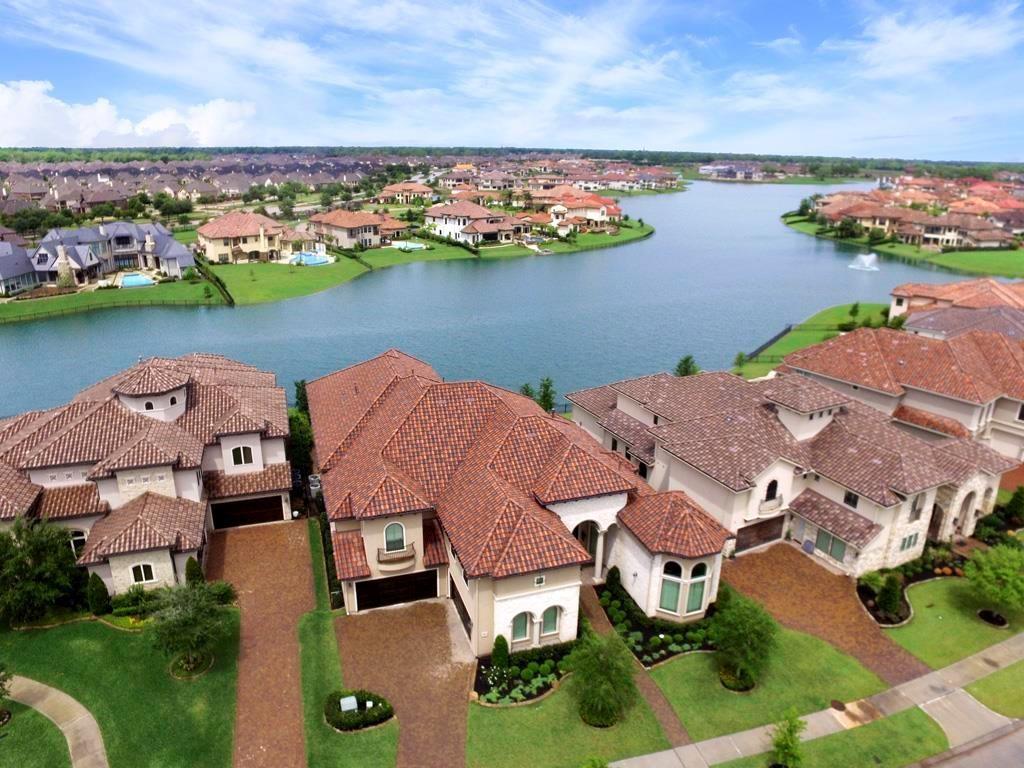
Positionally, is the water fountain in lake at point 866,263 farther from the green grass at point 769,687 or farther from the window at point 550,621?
the window at point 550,621

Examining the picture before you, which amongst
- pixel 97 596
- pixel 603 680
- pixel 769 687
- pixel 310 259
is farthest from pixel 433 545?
pixel 310 259

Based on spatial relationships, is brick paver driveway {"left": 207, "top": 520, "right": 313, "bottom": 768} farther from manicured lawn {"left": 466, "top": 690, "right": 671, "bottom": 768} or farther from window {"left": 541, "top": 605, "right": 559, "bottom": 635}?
window {"left": 541, "top": 605, "right": 559, "bottom": 635}

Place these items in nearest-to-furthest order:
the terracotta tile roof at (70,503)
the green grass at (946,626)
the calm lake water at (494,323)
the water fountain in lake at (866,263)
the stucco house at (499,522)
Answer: the stucco house at (499,522) < the green grass at (946,626) < the terracotta tile roof at (70,503) < the calm lake water at (494,323) < the water fountain in lake at (866,263)

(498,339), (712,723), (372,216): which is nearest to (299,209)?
(372,216)

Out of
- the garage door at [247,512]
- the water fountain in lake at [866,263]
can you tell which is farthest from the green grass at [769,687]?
the water fountain in lake at [866,263]

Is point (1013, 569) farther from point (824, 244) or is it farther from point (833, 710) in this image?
point (824, 244)

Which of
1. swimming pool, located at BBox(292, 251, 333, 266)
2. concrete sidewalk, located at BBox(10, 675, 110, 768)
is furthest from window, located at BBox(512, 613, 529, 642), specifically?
swimming pool, located at BBox(292, 251, 333, 266)
